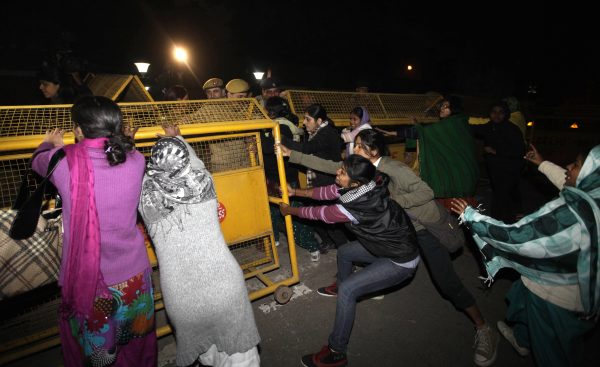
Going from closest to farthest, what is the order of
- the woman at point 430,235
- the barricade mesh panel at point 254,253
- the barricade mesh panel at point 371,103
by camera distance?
the woman at point 430,235 < the barricade mesh panel at point 254,253 < the barricade mesh panel at point 371,103

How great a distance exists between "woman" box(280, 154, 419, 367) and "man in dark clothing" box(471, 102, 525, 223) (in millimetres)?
3439

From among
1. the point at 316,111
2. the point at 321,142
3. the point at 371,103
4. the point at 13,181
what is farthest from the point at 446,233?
the point at 13,181

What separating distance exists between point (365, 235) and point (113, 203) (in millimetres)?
1916

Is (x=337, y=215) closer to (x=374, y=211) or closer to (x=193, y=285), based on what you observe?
(x=374, y=211)

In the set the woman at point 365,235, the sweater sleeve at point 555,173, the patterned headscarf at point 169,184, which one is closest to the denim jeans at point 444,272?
the woman at point 365,235

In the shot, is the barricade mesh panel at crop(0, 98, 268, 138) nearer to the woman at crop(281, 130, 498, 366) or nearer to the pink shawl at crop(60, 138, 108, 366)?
the pink shawl at crop(60, 138, 108, 366)

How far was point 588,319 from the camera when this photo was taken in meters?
1.98

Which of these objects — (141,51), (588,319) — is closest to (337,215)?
(588,319)

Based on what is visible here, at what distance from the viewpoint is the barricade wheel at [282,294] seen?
11.5 ft

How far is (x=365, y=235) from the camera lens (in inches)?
105

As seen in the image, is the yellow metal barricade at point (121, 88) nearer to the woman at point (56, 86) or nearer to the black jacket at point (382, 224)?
the woman at point (56, 86)

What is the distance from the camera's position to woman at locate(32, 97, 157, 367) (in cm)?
171

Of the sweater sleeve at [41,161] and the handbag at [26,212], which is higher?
the sweater sleeve at [41,161]

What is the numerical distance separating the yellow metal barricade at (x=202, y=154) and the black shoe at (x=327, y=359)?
2.91 feet
